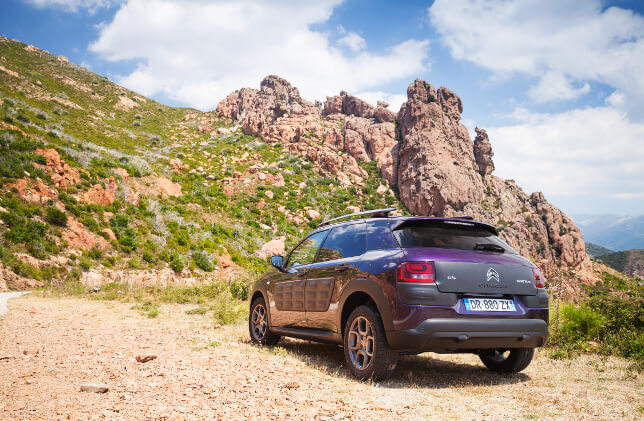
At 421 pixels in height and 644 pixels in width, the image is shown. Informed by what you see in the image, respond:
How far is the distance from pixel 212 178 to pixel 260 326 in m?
36.1

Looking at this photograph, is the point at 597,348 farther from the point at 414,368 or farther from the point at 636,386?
the point at 414,368

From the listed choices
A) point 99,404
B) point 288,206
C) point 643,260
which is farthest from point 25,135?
point 643,260

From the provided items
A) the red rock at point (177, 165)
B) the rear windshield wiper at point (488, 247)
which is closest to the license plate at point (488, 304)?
the rear windshield wiper at point (488, 247)

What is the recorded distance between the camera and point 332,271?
474 cm

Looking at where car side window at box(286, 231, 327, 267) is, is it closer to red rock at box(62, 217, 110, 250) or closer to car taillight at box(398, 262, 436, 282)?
car taillight at box(398, 262, 436, 282)

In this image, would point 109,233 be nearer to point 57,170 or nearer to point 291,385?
point 57,170

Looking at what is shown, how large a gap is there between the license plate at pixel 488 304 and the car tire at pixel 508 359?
0.97 metres

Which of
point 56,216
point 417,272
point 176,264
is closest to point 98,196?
point 56,216

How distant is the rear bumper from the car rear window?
0.77 m

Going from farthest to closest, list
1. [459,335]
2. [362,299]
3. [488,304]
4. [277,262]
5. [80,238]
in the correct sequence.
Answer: [80,238] → [277,262] → [362,299] → [488,304] → [459,335]

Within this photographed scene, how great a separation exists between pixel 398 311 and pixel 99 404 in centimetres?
261

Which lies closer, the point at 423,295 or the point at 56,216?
the point at 423,295

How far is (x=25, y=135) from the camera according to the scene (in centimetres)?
2314

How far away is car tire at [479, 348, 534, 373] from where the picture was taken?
14.9 ft
